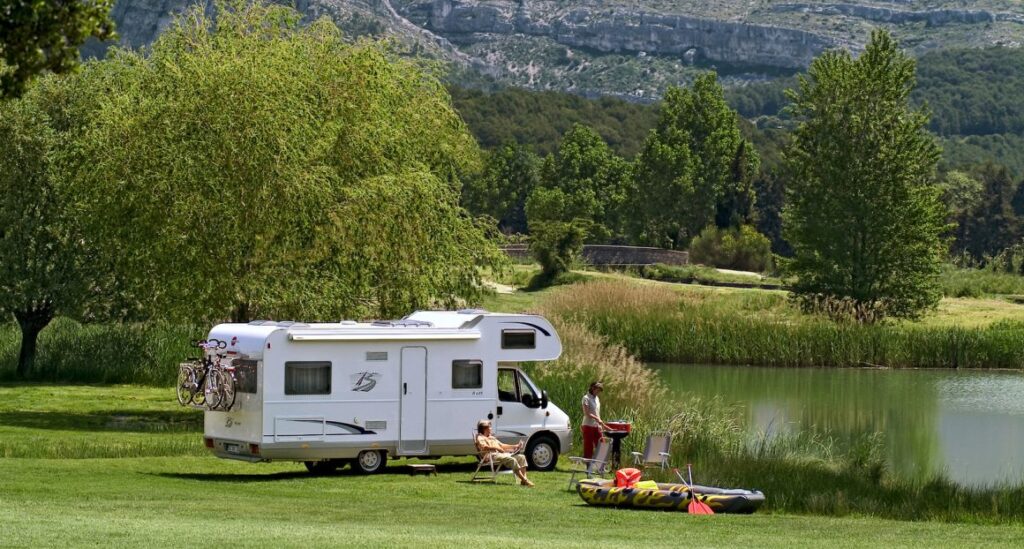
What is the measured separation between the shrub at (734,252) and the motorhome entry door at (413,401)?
213 ft

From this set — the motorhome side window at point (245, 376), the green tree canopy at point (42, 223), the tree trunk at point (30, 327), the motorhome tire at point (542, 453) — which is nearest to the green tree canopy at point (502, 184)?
the tree trunk at point (30, 327)

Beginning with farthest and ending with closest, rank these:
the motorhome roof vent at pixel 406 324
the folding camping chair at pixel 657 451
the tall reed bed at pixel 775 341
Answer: the tall reed bed at pixel 775 341, the motorhome roof vent at pixel 406 324, the folding camping chair at pixel 657 451

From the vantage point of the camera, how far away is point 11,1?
39.7 feet

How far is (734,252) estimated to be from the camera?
88250 millimetres

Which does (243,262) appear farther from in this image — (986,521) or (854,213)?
(854,213)

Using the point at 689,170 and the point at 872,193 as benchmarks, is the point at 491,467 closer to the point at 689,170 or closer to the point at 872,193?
the point at 872,193

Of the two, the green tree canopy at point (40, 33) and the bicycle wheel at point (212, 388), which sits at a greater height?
the green tree canopy at point (40, 33)

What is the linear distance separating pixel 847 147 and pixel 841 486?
142ft

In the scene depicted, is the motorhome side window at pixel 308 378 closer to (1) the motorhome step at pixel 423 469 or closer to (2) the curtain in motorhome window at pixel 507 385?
(1) the motorhome step at pixel 423 469

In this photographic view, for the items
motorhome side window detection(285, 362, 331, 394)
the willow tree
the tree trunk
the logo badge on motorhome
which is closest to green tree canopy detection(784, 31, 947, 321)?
the willow tree

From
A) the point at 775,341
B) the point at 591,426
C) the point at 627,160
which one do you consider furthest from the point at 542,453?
the point at 627,160

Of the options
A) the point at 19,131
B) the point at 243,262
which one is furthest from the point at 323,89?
the point at 19,131

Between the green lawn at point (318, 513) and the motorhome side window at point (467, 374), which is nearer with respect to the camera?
the green lawn at point (318, 513)

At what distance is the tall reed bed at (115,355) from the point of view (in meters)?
39.1
